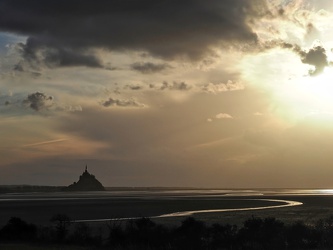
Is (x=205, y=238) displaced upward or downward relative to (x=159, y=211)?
downward

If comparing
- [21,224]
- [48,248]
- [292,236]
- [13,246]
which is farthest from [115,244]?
[292,236]

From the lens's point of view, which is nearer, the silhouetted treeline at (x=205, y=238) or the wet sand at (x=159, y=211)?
the silhouetted treeline at (x=205, y=238)

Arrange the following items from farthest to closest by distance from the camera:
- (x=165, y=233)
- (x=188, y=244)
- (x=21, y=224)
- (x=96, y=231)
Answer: (x=96, y=231) < (x=21, y=224) < (x=165, y=233) < (x=188, y=244)

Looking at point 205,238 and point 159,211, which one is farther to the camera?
point 159,211

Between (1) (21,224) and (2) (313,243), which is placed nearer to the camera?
(2) (313,243)

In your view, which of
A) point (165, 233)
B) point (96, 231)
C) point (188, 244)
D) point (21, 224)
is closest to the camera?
point (188, 244)

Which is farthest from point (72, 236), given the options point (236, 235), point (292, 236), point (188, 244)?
point (292, 236)

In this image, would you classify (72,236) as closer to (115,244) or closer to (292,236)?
(115,244)

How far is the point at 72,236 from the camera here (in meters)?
43.5

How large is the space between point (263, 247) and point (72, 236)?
1606 centimetres

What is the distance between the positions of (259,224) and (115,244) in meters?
11.9

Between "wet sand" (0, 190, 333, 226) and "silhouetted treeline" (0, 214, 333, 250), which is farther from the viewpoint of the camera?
"wet sand" (0, 190, 333, 226)

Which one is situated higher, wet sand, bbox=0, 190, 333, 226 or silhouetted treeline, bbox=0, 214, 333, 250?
wet sand, bbox=0, 190, 333, 226

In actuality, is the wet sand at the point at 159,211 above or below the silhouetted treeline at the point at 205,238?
above
